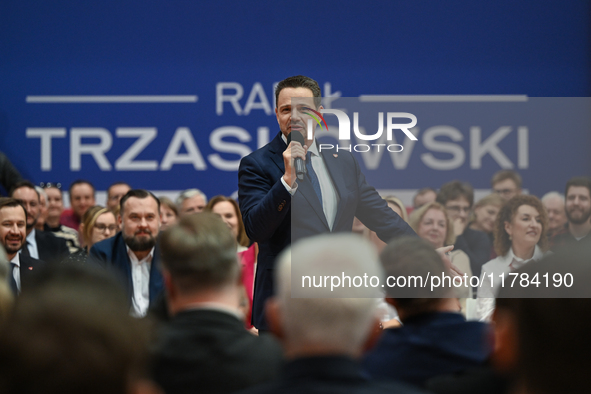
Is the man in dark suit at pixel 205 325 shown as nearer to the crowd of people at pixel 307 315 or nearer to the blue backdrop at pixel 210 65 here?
the crowd of people at pixel 307 315

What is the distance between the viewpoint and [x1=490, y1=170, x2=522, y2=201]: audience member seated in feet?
7.11

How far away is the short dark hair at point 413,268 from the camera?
1.72 metres

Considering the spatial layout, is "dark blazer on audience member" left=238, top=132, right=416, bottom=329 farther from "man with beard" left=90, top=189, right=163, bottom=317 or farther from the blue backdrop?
the blue backdrop

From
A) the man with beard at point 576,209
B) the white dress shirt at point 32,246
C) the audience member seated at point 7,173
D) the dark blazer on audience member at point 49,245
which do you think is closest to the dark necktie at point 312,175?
the man with beard at point 576,209

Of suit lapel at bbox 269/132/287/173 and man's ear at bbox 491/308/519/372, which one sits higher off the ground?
suit lapel at bbox 269/132/287/173

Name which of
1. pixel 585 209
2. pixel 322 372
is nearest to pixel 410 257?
pixel 322 372

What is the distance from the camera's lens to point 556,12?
6711 mm

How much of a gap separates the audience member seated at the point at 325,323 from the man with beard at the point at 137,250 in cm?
241

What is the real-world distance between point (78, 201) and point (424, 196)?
447 cm

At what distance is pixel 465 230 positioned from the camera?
89.0 inches

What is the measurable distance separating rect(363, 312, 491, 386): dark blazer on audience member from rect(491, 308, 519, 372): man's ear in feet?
1.06

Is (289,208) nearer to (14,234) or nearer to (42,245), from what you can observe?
(14,234)

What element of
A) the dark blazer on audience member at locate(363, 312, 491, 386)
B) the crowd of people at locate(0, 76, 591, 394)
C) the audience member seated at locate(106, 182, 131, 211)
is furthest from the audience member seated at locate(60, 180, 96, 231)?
the dark blazer on audience member at locate(363, 312, 491, 386)

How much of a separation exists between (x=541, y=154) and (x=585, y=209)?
0.36 m
